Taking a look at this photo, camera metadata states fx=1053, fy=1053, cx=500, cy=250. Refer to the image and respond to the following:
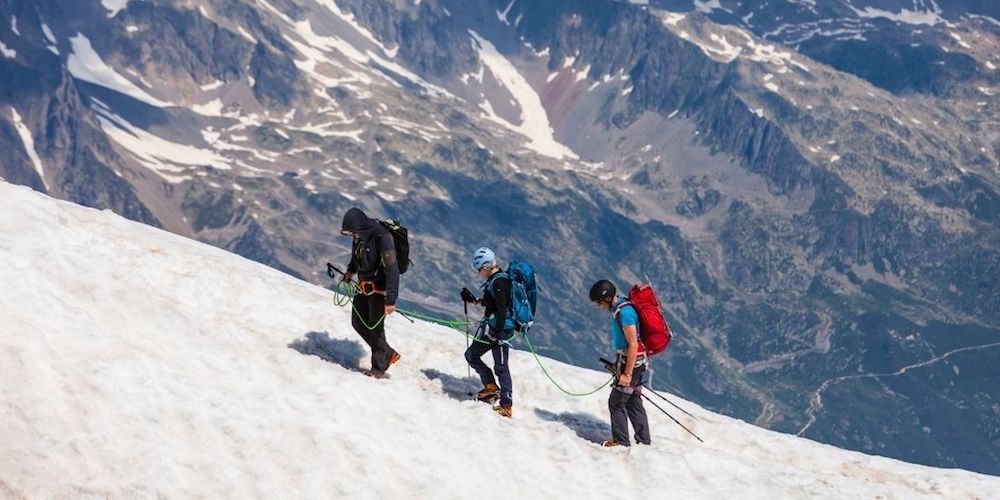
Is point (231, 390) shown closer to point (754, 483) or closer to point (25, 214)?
point (25, 214)

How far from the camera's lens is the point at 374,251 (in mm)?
23500

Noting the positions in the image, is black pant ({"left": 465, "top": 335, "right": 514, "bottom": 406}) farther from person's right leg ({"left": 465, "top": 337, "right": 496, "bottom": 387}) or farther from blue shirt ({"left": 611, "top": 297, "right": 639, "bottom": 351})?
blue shirt ({"left": 611, "top": 297, "right": 639, "bottom": 351})

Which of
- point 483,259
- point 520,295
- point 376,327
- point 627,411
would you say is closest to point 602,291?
point 520,295

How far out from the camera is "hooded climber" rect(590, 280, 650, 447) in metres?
22.0

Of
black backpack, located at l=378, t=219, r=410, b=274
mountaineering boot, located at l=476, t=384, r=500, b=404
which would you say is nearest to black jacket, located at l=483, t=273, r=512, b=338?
mountaineering boot, located at l=476, t=384, r=500, b=404

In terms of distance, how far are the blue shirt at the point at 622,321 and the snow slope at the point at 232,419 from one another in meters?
2.21

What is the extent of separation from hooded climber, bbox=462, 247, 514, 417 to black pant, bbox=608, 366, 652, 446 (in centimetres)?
270

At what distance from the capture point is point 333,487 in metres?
18.6

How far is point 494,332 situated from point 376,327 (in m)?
2.74

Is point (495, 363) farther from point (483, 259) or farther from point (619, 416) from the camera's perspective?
point (619, 416)

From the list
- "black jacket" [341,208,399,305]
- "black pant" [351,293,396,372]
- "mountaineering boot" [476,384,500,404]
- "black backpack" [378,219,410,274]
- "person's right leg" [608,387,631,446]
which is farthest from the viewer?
"mountaineering boot" [476,384,500,404]

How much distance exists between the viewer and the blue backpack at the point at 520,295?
24047 mm

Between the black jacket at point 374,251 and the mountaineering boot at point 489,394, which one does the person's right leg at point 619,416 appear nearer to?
the mountaineering boot at point 489,394

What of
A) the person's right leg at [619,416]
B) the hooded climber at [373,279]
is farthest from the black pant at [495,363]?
the person's right leg at [619,416]
